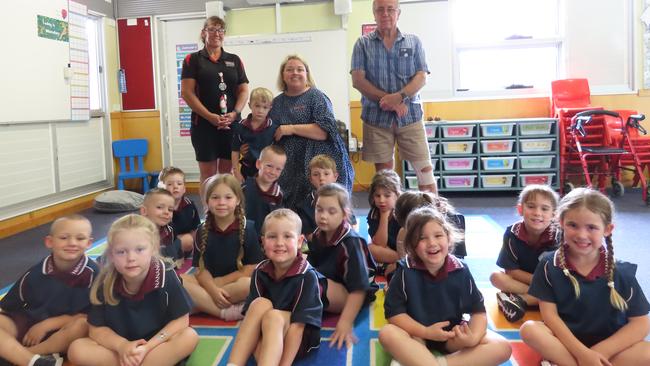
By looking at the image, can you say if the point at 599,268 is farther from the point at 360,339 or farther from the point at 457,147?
the point at 457,147

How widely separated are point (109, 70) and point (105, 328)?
465 centimetres

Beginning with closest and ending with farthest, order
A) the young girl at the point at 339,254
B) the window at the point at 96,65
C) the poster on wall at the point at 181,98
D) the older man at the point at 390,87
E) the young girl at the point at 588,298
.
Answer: the young girl at the point at 588,298 → the young girl at the point at 339,254 → the older man at the point at 390,87 → the window at the point at 96,65 → the poster on wall at the point at 181,98

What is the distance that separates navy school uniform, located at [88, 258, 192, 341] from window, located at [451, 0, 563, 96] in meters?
4.32

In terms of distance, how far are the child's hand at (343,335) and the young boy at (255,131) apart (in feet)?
4.37

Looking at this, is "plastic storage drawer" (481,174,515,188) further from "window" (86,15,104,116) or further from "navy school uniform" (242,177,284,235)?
"window" (86,15,104,116)

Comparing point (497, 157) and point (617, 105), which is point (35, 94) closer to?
point (497, 157)

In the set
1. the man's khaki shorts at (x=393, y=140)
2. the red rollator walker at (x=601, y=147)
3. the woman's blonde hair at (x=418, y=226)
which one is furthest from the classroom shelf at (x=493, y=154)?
the woman's blonde hair at (x=418, y=226)

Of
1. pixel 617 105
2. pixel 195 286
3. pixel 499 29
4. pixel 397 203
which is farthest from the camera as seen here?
pixel 499 29

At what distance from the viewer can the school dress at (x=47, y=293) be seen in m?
1.84

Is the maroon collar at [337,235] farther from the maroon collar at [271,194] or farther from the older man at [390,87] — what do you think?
the older man at [390,87]

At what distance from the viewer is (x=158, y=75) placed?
229 inches

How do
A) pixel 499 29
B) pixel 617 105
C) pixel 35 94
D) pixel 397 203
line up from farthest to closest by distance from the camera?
pixel 499 29 < pixel 617 105 < pixel 35 94 < pixel 397 203

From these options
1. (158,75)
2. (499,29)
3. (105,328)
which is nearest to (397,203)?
(105,328)

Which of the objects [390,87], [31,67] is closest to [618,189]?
[390,87]
